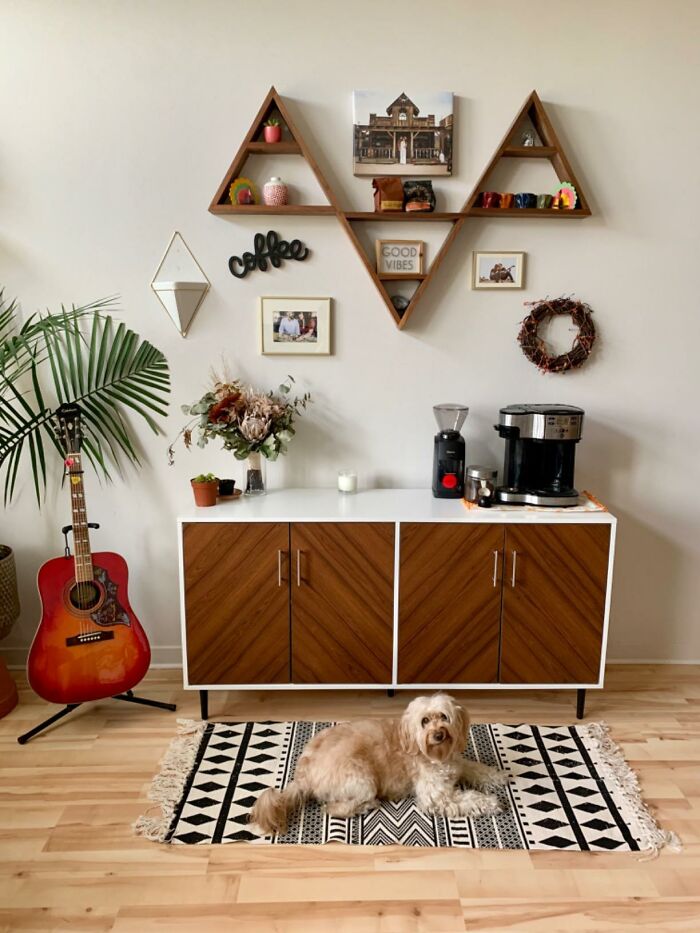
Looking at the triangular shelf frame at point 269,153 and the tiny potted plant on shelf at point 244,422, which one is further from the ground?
the triangular shelf frame at point 269,153

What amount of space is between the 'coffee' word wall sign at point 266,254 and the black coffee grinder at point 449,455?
35.0 inches

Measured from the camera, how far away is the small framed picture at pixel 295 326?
3158mm

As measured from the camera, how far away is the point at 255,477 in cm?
316

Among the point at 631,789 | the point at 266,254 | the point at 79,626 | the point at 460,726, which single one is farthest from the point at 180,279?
the point at 631,789

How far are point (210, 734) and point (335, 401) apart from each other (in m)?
1.46

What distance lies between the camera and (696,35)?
301 cm

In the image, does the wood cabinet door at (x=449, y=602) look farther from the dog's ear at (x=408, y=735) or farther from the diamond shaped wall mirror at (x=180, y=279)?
the diamond shaped wall mirror at (x=180, y=279)

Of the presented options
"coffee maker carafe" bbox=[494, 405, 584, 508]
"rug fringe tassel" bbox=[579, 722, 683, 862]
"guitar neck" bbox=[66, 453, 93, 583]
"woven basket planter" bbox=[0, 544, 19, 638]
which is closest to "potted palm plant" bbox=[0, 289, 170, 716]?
"woven basket planter" bbox=[0, 544, 19, 638]

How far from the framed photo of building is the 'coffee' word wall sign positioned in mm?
399

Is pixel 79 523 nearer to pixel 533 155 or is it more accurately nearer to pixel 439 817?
pixel 439 817

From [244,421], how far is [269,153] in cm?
111

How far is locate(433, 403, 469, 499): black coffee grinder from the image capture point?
310cm

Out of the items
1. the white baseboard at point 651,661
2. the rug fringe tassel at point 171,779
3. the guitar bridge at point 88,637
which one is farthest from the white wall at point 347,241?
the rug fringe tassel at point 171,779

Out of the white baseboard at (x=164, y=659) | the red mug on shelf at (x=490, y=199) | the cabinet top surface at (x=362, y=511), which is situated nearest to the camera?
the cabinet top surface at (x=362, y=511)
